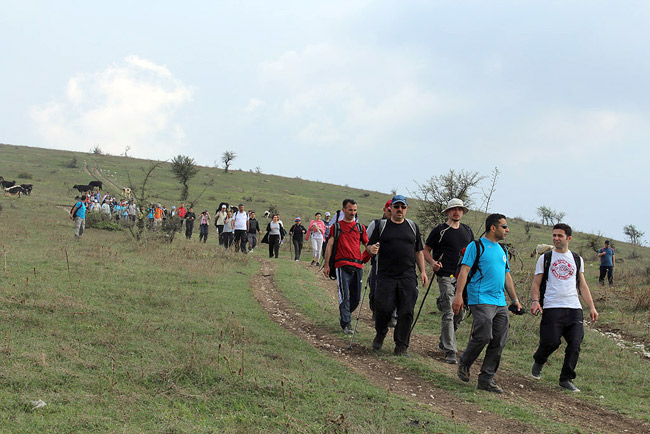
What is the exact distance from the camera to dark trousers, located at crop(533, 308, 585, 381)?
6.48 metres

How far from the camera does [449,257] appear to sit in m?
7.48

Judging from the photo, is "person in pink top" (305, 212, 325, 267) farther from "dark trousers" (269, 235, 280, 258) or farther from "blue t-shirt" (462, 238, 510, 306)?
"blue t-shirt" (462, 238, 510, 306)

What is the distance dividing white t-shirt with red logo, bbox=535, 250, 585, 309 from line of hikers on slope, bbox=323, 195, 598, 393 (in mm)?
11

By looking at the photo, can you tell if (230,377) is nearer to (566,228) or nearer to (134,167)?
(566,228)

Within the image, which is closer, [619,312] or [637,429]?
[637,429]

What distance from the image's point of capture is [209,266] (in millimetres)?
13930

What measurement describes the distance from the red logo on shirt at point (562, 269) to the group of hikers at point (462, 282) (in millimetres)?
11

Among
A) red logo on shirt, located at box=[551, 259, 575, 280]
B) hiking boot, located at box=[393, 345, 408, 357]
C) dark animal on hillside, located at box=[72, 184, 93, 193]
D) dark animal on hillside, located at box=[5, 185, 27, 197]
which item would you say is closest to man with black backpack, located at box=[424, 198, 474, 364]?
hiking boot, located at box=[393, 345, 408, 357]

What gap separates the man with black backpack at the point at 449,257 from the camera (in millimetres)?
7426

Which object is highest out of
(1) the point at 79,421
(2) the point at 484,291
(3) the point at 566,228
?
(3) the point at 566,228

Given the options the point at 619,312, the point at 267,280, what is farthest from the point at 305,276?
the point at 619,312

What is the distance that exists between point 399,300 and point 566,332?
207 cm

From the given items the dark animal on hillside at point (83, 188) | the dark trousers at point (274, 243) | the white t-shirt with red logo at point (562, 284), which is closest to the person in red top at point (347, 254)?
the white t-shirt with red logo at point (562, 284)

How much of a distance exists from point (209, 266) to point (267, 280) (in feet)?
5.09
